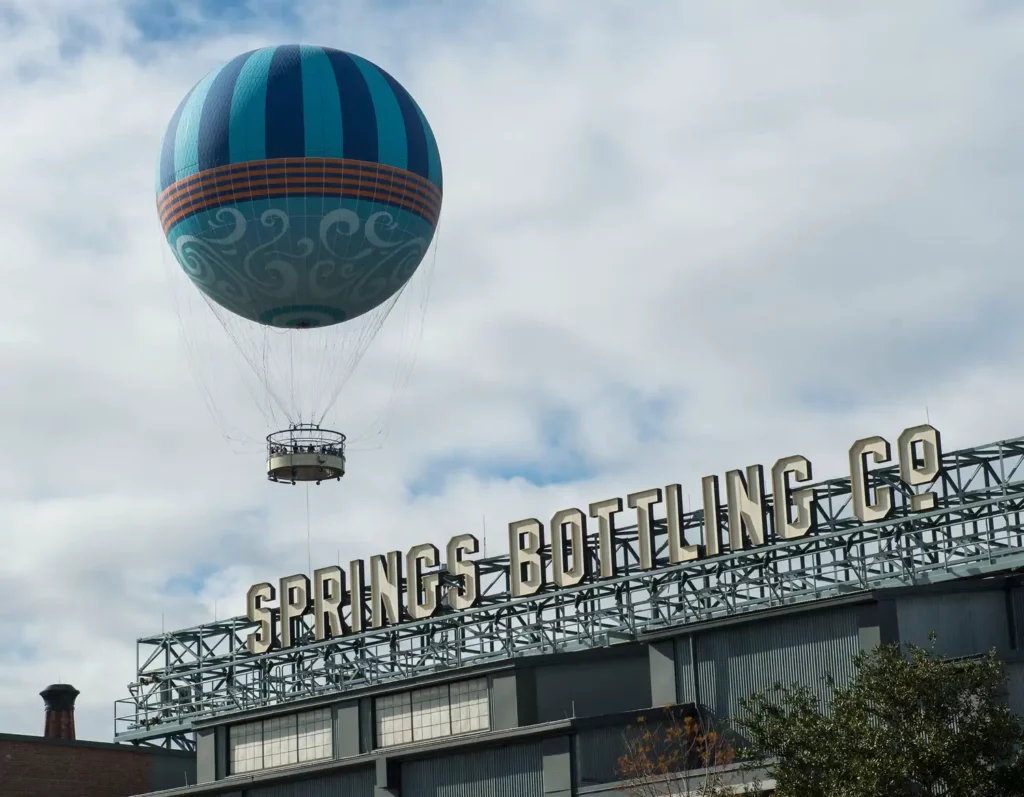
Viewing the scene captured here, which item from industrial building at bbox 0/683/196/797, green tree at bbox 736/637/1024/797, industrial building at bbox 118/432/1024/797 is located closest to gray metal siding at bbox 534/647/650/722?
industrial building at bbox 118/432/1024/797

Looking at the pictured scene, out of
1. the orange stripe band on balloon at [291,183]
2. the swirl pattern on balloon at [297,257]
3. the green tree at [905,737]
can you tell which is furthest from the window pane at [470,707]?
the green tree at [905,737]

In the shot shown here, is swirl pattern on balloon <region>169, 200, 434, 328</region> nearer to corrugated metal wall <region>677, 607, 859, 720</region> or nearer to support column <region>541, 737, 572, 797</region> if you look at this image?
corrugated metal wall <region>677, 607, 859, 720</region>

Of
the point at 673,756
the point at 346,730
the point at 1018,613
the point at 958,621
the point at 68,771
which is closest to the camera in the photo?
the point at 673,756

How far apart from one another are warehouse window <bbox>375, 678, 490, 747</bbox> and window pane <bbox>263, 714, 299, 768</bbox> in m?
4.19

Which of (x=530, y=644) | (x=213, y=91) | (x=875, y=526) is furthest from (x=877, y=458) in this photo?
(x=213, y=91)

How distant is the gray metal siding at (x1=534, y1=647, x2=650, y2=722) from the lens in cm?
6019

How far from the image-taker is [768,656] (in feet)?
177

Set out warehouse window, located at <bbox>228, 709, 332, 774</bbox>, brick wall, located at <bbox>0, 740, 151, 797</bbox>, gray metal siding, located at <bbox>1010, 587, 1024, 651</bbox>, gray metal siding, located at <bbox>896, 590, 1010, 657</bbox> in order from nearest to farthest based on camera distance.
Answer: gray metal siding, located at <bbox>896, 590, 1010, 657</bbox>, gray metal siding, located at <bbox>1010, 587, 1024, 651</bbox>, warehouse window, located at <bbox>228, 709, 332, 774</bbox>, brick wall, located at <bbox>0, 740, 151, 797</bbox>

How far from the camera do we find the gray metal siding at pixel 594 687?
197 ft

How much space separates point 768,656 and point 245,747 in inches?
877

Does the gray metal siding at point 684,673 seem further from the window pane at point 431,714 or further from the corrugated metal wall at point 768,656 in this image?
the window pane at point 431,714

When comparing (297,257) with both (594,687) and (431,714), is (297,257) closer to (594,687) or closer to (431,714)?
(431,714)

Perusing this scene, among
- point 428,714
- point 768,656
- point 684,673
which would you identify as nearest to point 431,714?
point 428,714

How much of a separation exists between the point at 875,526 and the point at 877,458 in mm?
2578
